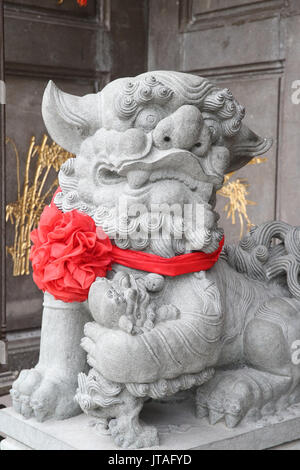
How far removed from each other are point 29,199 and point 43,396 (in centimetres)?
148

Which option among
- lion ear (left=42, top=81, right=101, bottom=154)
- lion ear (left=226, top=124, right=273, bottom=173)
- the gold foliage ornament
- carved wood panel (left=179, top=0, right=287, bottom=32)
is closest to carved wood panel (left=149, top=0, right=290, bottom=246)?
carved wood panel (left=179, top=0, right=287, bottom=32)

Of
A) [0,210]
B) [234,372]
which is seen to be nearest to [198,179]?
[234,372]

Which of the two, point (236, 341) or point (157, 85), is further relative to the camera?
point (236, 341)

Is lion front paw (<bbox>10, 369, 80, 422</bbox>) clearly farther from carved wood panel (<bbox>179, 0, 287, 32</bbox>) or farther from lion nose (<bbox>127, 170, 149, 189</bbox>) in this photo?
Answer: carved wood panel (<bbox>179, 0, 287, 32</bbox>)

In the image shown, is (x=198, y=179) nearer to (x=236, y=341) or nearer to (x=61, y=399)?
(x=236, y=341)

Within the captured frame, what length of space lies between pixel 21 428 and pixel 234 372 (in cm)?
47

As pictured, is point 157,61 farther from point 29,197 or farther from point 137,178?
point 137,178

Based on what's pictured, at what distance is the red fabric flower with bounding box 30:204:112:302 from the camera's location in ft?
4.51

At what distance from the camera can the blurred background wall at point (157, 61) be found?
7.89ft

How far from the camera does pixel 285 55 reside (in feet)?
7.79

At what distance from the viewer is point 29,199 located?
111 inches

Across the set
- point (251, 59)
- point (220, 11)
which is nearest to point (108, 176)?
point (251, 59)

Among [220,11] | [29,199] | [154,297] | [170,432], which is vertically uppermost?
[220,11]

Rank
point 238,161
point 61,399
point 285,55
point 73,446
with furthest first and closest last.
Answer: point 285,55 < point 238,161 < point 61,399 < point 73,446
